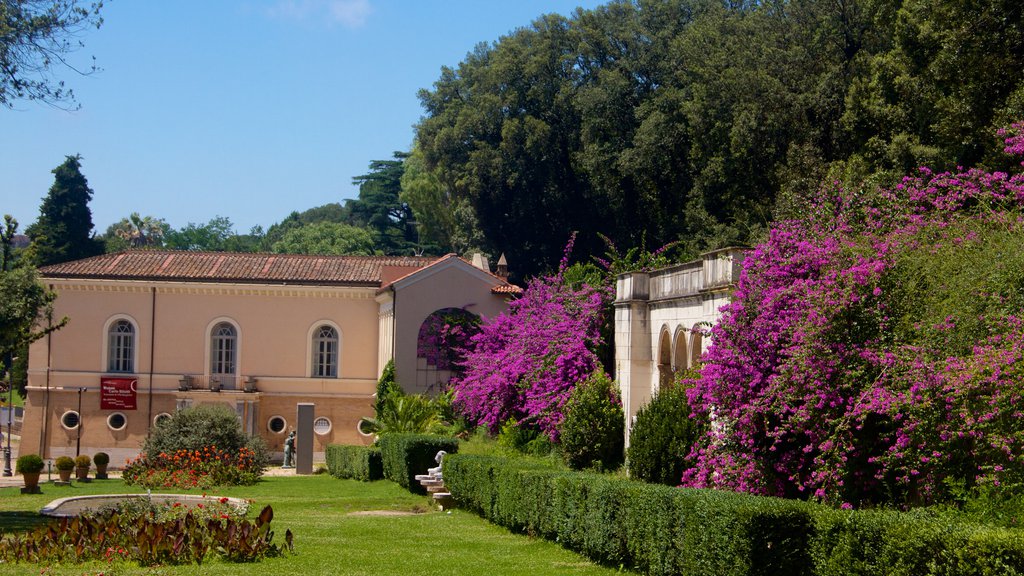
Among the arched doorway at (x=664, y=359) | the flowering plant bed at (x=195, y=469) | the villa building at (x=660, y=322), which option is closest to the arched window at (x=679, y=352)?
the villa building at (x=660, y=322)

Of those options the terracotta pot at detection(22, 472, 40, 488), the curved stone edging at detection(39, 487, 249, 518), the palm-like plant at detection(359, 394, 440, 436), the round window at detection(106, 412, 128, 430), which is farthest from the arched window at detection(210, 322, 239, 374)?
the curved stone edging at detection(39, 487, 249, 518)

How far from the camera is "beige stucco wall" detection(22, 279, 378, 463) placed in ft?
139

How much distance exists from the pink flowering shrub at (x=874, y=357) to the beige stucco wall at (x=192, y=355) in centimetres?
2722

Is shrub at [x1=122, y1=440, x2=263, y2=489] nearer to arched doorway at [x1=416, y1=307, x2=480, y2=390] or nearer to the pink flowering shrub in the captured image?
arched doorway at [x1=416, y1=307, x2=480, y2=390]

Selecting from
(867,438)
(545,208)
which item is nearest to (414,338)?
(545,208)

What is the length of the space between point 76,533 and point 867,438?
1103 centimetres

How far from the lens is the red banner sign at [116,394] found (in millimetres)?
42250

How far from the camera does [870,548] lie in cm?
1021

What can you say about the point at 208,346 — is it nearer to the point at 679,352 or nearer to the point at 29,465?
the point at 29,465

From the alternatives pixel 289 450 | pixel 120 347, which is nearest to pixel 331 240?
pixel 120 347

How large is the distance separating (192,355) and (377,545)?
91.1ft

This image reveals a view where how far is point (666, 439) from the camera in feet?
63.1

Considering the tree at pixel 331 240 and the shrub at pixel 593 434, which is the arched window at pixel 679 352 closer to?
the shrub at pixel 593 434

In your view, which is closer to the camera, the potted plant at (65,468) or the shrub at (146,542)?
the shrub at (146,542)
